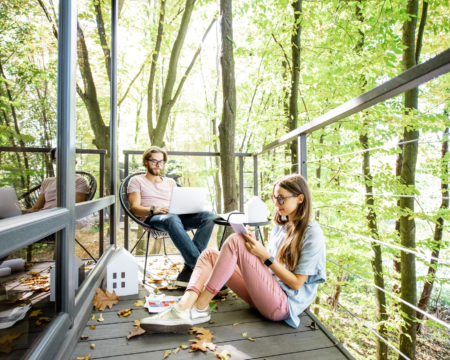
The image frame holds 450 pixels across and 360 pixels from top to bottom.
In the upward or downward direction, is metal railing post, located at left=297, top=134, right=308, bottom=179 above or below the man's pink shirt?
above

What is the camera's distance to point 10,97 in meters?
0.88

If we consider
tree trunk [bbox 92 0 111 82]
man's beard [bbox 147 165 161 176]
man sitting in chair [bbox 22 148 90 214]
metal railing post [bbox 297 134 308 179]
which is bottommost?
man sitting in chair [bbox 22 148 90 214]

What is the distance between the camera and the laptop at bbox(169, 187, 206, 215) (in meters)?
2.62

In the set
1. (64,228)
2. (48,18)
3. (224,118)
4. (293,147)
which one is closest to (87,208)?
(64,228)

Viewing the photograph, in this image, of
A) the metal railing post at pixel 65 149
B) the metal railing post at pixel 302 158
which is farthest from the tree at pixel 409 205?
the metal railing post at pixel 65 149

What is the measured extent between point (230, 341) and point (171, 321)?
0.33 metres

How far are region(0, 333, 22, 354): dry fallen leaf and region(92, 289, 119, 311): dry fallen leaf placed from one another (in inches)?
43.8

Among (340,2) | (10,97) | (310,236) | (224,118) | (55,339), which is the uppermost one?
(340,2)

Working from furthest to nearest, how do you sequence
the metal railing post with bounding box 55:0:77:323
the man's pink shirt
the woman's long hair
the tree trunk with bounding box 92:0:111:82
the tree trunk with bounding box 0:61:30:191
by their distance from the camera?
the man's pink shirt, the tree trunk with bounding box 92:0:111:82, the woman's long hair, the metal railing post with bounding box 55:0:77:323, the tree trunk with bounding box 0:61:30:191

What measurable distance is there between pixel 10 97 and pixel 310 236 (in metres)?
1.49

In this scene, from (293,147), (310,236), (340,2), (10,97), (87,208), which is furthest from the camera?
(293,147)

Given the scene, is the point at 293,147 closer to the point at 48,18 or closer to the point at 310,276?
the point at 310,276

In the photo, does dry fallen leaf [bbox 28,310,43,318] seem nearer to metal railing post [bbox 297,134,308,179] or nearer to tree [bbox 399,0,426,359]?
metal railing post [bbox 297,134,308,179]

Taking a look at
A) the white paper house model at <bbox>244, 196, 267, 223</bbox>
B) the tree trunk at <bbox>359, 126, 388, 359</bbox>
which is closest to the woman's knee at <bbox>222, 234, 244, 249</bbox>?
the white paper house model at <bbox>244, 196, 267, 223</bbox>
